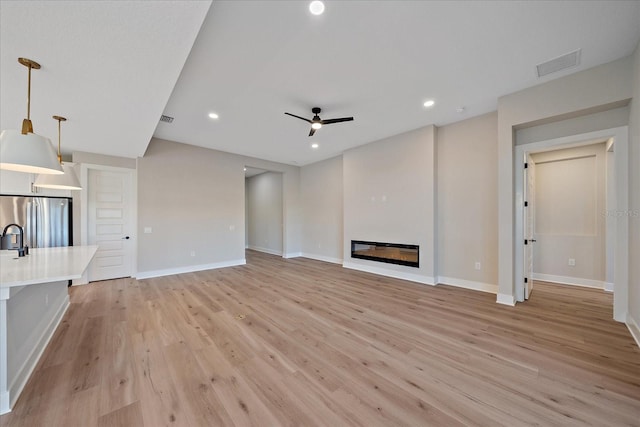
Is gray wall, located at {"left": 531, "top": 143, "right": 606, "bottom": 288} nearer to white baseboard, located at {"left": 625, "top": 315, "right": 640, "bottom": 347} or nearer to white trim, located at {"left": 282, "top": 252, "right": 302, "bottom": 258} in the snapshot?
white baseboard, located at {"left": 625, "top": 315, "right": 640, "bottom": 347}

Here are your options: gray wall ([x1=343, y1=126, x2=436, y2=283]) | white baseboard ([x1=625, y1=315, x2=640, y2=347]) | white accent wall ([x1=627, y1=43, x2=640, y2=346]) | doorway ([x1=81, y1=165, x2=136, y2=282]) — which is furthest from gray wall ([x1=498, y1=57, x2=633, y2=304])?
doorway ([x1=81, y1=165, x2=136, y2=282])

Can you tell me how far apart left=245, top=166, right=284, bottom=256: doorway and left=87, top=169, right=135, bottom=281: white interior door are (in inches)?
136

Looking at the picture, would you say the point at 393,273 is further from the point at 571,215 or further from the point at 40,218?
the point at 40,218

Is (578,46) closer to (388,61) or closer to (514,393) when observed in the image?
(388,61)

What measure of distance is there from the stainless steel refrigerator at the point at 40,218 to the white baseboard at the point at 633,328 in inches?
320

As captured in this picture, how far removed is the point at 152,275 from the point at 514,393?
19.8 feet

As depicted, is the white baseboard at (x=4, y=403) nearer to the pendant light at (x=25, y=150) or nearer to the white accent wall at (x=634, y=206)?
the pendant light at (x=25, y=150)

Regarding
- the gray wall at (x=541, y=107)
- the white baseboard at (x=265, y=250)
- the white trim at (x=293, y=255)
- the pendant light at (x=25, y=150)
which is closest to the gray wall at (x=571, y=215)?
the gray wall at (x=541, y=107)

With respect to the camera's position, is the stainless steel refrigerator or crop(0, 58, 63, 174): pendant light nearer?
crop(0, 58, 63, 174): pendant light

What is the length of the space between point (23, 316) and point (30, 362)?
39 cm

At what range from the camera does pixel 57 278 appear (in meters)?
1.56

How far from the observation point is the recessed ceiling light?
1.87m

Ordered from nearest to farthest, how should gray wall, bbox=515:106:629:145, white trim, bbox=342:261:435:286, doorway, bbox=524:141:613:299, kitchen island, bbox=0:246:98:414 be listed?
kitchen island, bbox=0:246:98:414, gray wall, bbox=515:106:629:145, doorway, bbox=524:141:613:299, white trim, bbox=342:261:435:286

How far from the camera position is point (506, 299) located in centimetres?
342
